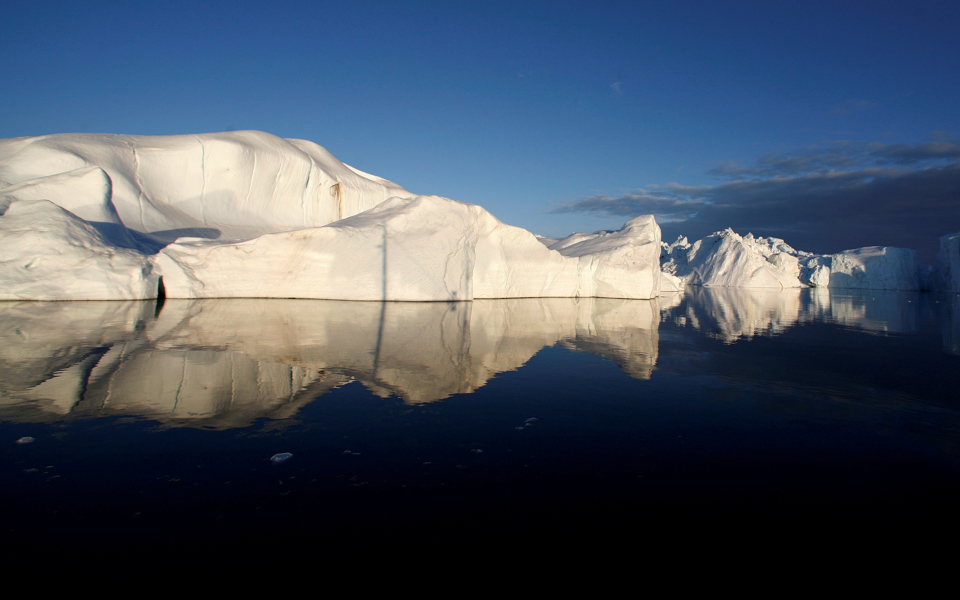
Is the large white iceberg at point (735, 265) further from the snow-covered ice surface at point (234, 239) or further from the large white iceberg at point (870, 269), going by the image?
the snow-covered ice surface at point (234, 239)

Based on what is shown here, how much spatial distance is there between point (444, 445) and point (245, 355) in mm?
3457

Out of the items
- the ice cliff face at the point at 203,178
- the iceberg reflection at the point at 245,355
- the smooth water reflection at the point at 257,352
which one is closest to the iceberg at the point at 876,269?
the smooth water reflection at the point at 257,352

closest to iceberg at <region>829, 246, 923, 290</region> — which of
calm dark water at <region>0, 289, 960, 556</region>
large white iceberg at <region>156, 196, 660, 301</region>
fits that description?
large white iceberg at <region>156, 196, 660, 301</region>

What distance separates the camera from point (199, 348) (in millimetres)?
5773

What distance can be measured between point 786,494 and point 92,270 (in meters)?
14.4

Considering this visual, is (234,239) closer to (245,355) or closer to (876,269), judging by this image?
(245,355)

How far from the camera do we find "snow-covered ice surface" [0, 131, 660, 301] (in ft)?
38.6

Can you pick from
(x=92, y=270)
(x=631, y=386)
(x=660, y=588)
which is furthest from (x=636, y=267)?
(x=660, y=588)

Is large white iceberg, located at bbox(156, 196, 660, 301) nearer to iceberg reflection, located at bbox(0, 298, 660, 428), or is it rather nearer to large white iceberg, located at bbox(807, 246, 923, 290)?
iceberg reflection, located at bbox(0, 298, 660, 428)

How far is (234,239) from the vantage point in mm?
16641

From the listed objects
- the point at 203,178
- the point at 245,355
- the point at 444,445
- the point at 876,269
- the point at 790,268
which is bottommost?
the point at 444,445

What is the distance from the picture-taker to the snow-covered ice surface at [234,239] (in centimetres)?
1177

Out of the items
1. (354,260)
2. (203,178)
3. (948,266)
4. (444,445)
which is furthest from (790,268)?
(444,445)

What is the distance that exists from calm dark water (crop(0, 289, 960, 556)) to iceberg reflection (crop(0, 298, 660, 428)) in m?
0.04
